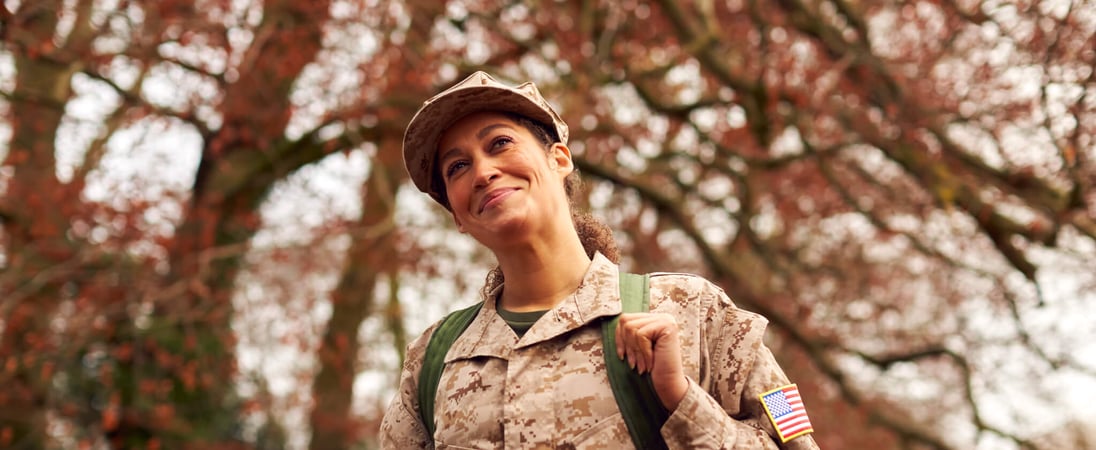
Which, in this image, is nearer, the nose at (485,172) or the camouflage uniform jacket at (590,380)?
the camouflage uniform jacket at (590,380)

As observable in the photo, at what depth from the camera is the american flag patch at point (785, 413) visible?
8.59ft

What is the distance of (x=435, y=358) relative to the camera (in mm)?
3041

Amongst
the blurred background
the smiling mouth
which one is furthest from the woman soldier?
the blurred background

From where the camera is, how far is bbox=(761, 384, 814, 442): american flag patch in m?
2.62

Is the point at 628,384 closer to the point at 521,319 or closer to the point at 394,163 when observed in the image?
the point at 521,319

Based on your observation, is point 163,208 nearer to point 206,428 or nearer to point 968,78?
point 206,428

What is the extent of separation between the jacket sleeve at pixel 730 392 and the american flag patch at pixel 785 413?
0.03 meters

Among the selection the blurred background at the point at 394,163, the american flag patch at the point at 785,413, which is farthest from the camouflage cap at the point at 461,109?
the blurred background at the point at 394,163

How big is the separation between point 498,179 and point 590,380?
23.4 inches

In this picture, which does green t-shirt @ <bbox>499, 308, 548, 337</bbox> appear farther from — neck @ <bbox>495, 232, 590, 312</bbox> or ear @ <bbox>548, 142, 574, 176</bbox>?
ear @ <bbox>548, 142, 574, 176</bbox>

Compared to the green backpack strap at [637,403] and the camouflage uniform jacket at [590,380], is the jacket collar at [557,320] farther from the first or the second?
the green backpack strap at [637,403]

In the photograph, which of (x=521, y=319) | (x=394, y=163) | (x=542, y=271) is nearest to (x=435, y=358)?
(x=521, y=319)

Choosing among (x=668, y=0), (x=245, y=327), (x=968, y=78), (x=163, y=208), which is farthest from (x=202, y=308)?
(x=968, y=78)

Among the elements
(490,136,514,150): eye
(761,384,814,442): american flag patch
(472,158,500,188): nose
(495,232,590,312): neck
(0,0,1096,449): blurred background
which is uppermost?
(0,0,1096,449): blurred background
